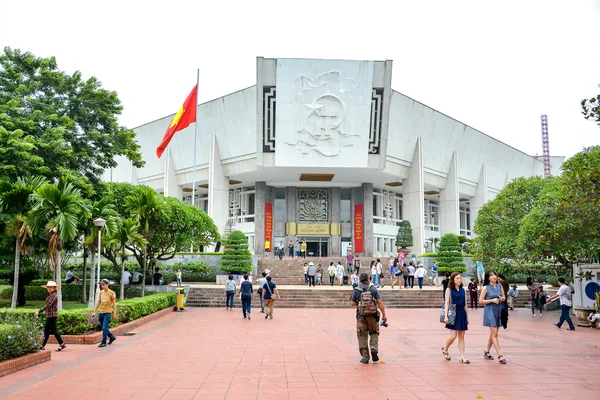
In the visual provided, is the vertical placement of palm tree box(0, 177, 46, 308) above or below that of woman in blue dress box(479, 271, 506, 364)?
above

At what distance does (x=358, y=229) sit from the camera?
3831 centimetres

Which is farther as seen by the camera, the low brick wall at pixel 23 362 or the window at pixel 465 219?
the window at pixel 465 219

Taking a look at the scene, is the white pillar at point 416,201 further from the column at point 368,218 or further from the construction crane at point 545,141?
the construction crane at point 545,141

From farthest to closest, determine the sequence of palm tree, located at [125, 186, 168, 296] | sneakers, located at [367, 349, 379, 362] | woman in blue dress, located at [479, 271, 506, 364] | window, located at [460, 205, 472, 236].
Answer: window, located at [460, 205, 472, 236] → palm tree, located at [125, 186, 168, 296] → woman in blue dress, located at [479, 271, 506, 364] → sneakers, located at [367, 349, 379, 362]

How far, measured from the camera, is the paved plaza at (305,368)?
5.82m

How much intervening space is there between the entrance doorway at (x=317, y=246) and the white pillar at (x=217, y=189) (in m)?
7.03

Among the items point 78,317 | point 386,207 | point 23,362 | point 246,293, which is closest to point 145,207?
point 246,293

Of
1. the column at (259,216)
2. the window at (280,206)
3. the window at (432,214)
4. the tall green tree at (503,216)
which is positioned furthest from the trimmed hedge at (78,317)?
the window at (432,214)

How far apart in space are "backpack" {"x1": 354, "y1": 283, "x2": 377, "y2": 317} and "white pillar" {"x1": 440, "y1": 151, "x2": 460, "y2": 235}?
1309 inches

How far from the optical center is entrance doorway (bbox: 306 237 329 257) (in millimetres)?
39000

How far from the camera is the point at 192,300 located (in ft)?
64.8

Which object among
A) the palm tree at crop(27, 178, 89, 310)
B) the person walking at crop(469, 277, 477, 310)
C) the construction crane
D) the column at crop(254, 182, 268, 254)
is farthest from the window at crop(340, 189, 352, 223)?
the construction crane

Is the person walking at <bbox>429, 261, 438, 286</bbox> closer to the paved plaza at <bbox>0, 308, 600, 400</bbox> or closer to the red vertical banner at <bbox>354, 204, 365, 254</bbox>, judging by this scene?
the red vertical banner at <bbox>354, 204, 365, 254</bbox>

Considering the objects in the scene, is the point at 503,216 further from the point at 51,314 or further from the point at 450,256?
the point at 51,314
